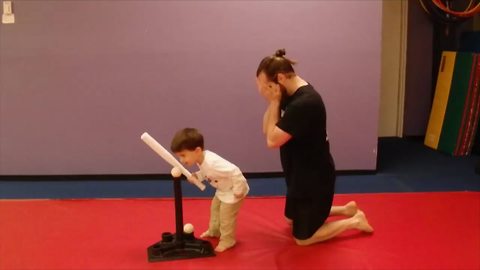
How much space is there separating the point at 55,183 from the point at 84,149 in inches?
15.1

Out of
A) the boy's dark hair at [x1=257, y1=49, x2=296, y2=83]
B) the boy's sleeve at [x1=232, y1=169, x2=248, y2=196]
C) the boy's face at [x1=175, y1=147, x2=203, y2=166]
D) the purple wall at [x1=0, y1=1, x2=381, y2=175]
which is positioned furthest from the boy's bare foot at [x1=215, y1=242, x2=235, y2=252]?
the purple wall at [x1=0, y1=1, x2=381, y2=175]

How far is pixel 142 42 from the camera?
4.48 m

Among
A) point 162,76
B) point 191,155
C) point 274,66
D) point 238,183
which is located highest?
point 274,66

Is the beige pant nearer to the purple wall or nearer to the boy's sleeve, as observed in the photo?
the boy's sleeve

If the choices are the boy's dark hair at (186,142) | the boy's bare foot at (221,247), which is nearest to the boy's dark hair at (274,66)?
the boy's dark hair at (186,142)

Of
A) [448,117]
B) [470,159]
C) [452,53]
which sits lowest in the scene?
[470,159]

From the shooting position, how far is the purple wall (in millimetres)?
4445

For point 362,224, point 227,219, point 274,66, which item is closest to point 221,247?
point 227,219

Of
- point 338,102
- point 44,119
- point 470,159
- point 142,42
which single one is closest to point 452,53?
point 470,159

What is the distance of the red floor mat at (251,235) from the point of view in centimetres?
281

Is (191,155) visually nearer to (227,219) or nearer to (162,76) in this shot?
(227,219)

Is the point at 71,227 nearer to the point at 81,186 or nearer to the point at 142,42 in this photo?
the point at 81,186

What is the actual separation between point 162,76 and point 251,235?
1898 mm

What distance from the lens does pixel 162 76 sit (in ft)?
14.9
